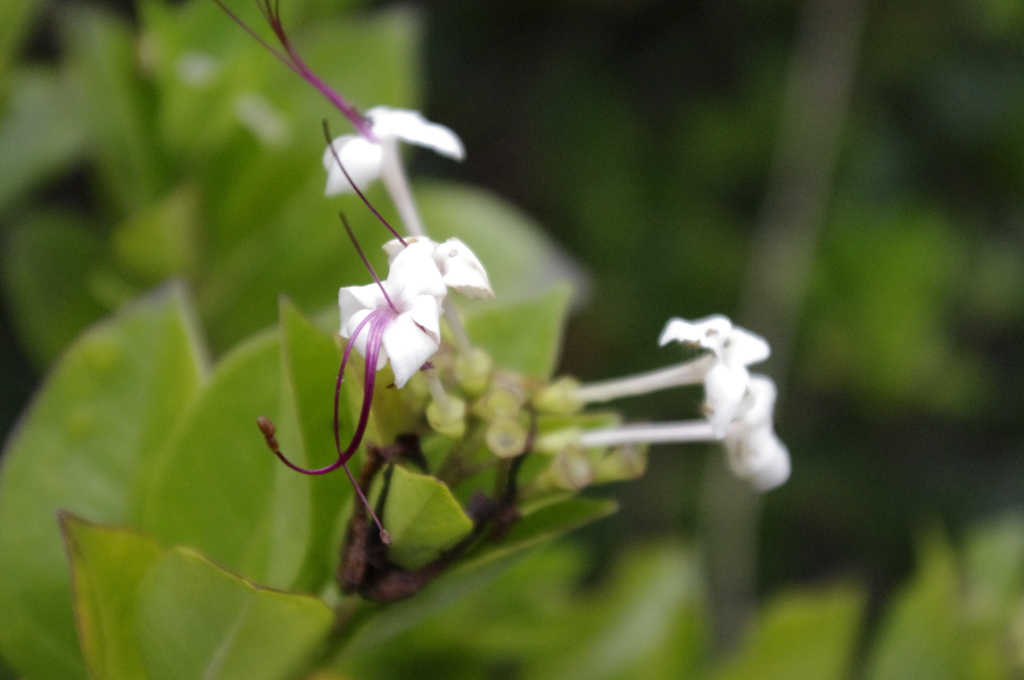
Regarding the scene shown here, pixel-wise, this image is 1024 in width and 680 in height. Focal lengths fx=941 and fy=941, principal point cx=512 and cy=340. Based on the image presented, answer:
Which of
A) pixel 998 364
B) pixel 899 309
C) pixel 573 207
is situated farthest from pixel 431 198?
pixel 998 364

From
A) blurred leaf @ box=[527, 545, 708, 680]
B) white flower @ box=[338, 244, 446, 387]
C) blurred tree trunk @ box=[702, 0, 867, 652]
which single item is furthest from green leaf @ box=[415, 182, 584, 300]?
blurred tree trunk @ box=[702, 0, 867, 652]

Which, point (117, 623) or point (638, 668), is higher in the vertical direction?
point (638, 668)

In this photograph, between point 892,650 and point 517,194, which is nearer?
point 892,650

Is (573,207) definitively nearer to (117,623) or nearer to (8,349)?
(8,349)

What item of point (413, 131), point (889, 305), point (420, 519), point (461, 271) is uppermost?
point (889, 305)

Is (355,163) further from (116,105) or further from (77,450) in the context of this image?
(116,105)

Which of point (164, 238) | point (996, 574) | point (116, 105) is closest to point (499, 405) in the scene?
point (164, 238)
